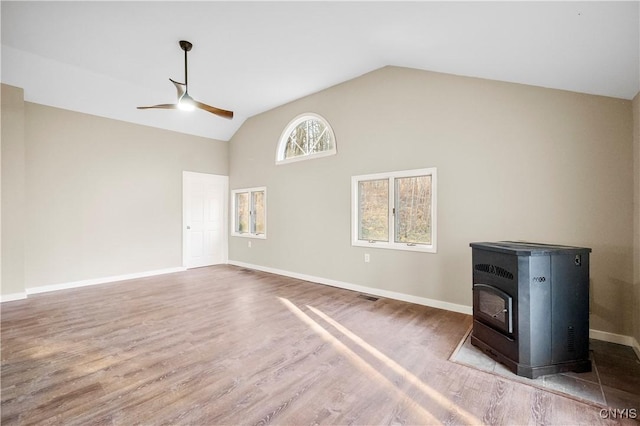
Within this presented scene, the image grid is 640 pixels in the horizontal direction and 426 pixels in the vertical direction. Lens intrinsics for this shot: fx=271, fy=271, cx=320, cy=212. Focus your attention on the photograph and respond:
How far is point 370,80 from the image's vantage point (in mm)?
4184

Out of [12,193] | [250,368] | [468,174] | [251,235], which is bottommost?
[250,368]

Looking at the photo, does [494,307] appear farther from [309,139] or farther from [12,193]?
[12,193]

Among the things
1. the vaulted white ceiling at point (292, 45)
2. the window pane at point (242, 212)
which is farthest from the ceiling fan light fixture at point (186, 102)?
the window pane at point (242, 212)

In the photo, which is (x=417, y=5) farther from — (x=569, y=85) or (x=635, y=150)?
(x=635, y=150)

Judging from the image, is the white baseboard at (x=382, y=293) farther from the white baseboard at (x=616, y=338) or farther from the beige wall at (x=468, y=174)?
the white baseboard at (x=616, y=338)

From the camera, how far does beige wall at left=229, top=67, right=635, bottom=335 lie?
259 centimetres

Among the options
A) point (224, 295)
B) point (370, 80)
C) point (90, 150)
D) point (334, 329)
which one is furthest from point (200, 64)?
point (334, 329)

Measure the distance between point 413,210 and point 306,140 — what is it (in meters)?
2.50

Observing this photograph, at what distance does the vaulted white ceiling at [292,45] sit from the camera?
204 centimetres

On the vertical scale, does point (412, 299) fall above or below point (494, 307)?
below

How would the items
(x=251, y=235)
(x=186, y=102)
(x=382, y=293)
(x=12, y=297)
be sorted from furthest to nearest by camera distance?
(x=251, y=235) → (x=382, y=293) → (x=12, y=297) → (x=186, y=102)

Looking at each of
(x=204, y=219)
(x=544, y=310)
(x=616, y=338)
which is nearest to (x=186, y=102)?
(x=204, y=219)

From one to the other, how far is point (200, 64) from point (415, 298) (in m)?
4.41

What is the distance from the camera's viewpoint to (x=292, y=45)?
10.9ft
